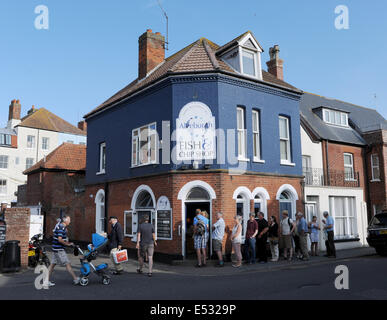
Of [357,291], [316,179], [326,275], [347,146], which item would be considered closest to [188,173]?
[326,275]

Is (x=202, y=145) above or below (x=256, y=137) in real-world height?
below

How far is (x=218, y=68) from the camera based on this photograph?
13.7 meters

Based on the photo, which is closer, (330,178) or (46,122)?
(330,178)

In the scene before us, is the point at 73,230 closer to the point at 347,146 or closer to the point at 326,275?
the point at 326,275

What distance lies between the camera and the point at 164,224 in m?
13.8

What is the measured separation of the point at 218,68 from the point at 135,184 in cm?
644

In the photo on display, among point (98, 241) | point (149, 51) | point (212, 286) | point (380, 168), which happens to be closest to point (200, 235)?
point (212, 286)

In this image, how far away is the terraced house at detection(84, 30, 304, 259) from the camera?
528 inches

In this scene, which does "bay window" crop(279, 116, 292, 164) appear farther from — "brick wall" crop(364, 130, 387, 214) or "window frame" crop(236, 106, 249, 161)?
"brick wall" crop(364, 130, 387, 214)

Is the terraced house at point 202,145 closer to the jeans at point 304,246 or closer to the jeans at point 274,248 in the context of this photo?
the jeans at point 274,248

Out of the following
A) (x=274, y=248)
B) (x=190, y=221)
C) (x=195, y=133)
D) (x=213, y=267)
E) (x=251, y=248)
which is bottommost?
(x=213, y=267)

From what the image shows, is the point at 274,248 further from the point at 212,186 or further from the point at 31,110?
the point at 31,110

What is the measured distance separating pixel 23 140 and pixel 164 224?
31981 millimetres

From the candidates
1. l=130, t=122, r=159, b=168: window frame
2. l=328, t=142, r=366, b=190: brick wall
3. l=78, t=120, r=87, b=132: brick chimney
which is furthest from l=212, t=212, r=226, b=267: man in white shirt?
l=78, t=120, r=87, b=132: brick chimney
